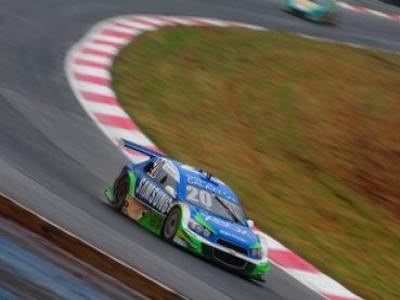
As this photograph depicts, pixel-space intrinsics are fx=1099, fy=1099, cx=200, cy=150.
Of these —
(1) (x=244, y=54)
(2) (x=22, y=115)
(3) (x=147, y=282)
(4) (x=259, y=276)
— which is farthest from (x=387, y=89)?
(3) (x=147, y=282)

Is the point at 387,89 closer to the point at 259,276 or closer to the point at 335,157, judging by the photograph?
the point at 335,157

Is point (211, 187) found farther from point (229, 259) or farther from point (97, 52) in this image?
point (97, 52)

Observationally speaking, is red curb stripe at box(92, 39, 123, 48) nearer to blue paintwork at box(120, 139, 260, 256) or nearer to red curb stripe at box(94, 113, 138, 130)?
red curb stripe at box(94, 113, 138, 130)

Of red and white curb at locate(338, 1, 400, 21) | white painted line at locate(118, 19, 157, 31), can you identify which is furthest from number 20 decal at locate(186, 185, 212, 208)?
red and white curb at locate(338, 1, 400, 21)

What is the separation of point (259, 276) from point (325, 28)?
18499mm

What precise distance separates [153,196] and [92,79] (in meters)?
6.94

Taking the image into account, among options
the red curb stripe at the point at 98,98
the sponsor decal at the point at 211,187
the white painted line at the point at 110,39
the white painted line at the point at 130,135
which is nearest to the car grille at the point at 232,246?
the sponsor decal at the point at 211,187

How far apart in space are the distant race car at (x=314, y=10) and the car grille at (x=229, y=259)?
62.5 ft

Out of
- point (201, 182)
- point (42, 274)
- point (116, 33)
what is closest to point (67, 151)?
point (201, 182)

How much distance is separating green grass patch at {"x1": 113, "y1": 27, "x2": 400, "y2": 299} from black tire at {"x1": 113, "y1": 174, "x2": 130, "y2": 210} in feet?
6.98

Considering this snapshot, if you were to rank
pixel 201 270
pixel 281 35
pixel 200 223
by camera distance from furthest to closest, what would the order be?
pixel 281 35 → pixel 200 223 → pixel 201 270

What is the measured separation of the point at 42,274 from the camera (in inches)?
247

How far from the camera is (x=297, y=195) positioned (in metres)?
15.6

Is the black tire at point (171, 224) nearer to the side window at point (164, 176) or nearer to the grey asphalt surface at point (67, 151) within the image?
the grey asphalt surface at point (67, 151)
